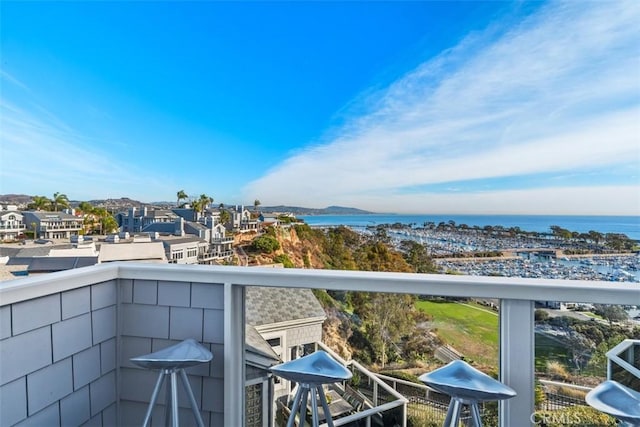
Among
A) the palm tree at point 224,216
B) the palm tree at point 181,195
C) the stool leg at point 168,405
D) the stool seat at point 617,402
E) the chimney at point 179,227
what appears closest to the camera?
the stool seat at point 617,402

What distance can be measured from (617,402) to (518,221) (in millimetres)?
4087

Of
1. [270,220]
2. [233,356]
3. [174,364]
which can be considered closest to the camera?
[174,364]

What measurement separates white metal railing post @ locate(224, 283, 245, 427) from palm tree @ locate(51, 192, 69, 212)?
4862mm

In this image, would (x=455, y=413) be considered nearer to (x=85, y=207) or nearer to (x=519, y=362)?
(x=519, y=362)

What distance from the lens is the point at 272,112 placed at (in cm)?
884

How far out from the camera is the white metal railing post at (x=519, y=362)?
152 cm

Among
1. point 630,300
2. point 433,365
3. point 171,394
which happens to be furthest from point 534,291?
point 171,394

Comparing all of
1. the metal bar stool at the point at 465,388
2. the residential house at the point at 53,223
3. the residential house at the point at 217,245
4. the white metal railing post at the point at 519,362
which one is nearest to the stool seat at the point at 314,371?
the metal bar stool at the point at 465,388

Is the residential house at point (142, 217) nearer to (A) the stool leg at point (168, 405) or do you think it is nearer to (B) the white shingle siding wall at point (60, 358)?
(B) the white shingle siding wall at point (60, 358)

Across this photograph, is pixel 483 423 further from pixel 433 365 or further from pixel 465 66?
pixel 465 66

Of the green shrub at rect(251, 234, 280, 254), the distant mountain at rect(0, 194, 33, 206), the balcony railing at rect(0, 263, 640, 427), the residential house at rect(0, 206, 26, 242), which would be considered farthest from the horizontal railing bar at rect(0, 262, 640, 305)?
the green shrub at rect(251, 234, 280, 254)

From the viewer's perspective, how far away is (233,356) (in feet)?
5.78

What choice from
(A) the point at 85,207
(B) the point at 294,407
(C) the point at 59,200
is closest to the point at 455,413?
(B) the point at 294,407

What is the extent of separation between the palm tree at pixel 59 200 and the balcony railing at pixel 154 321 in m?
4.41
